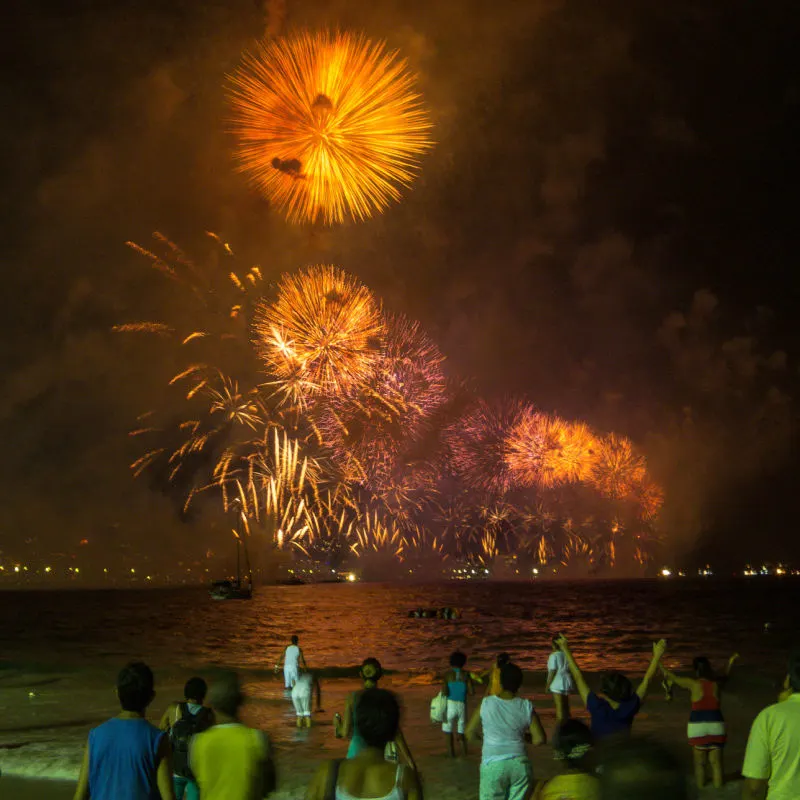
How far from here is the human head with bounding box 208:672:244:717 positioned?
19.2 ft

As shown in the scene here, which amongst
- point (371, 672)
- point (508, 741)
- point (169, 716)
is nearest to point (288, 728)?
point (371, 672)

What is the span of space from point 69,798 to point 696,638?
64.6m

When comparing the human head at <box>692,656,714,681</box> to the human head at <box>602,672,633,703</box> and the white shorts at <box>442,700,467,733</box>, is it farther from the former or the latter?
the human head at <box>602,672,633,703</box>

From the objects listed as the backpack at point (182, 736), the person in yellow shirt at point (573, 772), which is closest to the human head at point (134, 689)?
the backpack at point (182, 736)

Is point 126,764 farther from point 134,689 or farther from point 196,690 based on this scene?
point 196,690

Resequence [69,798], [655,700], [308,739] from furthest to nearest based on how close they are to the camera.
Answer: [655,700] < [308,739] < [69,798]

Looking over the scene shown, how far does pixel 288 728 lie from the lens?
2036 centimetres

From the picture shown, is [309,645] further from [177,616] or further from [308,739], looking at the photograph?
[177,616]

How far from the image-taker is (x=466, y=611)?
4599 inches

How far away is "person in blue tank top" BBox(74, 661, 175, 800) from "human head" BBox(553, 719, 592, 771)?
209 centimetres

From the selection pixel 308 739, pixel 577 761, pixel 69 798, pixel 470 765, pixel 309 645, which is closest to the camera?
pixel 577 761

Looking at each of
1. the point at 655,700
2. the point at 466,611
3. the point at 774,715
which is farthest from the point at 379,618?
the point at 774,715

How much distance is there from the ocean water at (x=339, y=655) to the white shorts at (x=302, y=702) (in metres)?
0.41

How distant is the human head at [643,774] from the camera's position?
12.6ft
